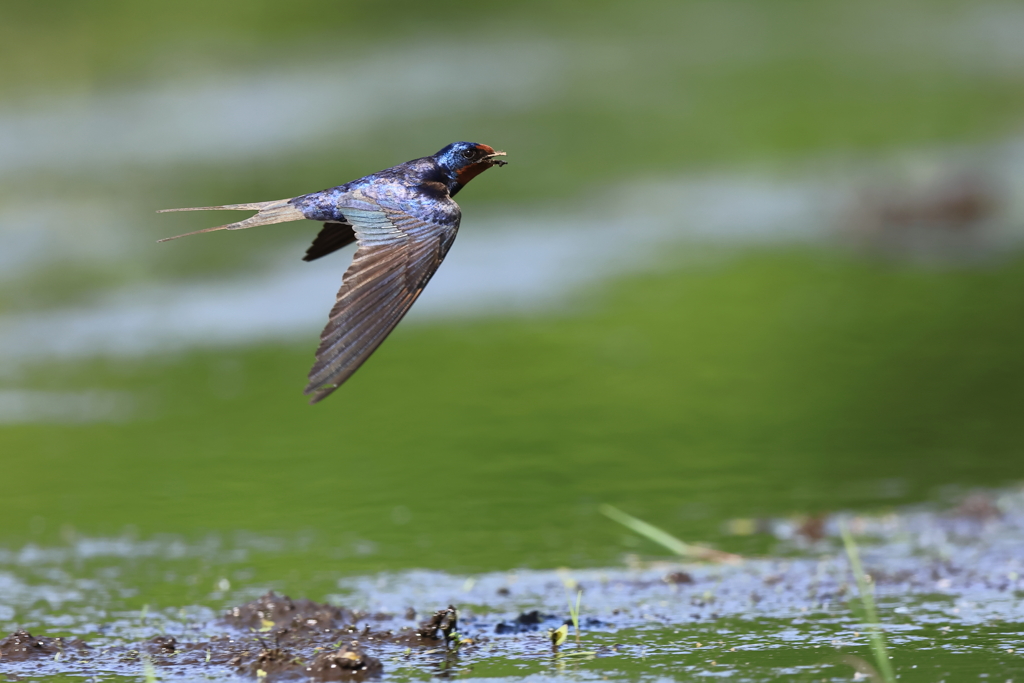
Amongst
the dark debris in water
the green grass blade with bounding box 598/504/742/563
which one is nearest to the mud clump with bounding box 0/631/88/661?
the dark debris in water

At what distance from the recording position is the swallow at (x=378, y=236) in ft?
13.8

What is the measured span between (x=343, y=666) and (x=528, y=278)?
7730 millimetres

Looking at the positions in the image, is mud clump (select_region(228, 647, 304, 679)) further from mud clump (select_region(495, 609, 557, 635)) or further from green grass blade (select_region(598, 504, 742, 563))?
green grass blade (select_region(598, 504, 742, 563))

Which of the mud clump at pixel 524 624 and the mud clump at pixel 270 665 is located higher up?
the mud clump at pixel 524 624

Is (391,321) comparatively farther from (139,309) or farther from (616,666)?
(139,309)

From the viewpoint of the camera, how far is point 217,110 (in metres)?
19.5

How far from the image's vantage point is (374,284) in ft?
14.5

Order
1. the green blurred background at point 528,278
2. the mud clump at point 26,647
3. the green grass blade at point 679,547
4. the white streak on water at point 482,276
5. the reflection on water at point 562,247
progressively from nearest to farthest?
1. the mud clump at point 26,647
2. the green grass blade at point 679,547
3. the green blurred background at point 528,278
4. the white streak on water at point 482,276
5. the reflection on water at point 562,247

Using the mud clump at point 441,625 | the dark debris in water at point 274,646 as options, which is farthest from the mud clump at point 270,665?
the mud clump at point 441,625

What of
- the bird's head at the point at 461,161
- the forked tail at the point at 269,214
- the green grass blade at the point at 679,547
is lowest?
the green grass blade at the point at 679,547

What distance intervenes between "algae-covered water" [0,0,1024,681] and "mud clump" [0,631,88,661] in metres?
0.03

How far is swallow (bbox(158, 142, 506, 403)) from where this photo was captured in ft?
13.8

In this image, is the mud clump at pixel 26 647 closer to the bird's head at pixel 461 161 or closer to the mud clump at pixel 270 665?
the mud clump at pixel 270 665

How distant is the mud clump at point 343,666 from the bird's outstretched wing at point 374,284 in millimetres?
678
